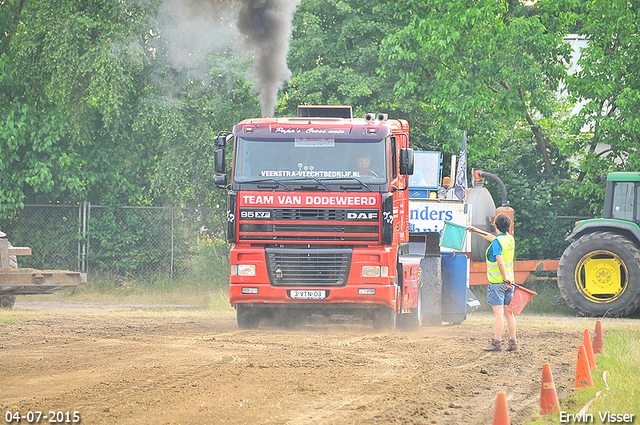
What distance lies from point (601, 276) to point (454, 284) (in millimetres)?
3946

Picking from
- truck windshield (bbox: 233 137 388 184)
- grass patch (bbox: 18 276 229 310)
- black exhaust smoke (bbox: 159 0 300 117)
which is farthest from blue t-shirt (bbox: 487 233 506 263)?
grass patch (bbox: 18 276 229 310)

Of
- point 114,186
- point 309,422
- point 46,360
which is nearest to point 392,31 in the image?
point 114,186

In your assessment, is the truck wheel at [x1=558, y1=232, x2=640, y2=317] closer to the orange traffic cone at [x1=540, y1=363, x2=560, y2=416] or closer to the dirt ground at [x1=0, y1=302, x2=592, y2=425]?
the dirt ground at [x1=0, y1=302, x2=592, y2=425]

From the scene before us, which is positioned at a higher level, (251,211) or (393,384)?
(251,211)

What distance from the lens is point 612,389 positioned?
8.11m

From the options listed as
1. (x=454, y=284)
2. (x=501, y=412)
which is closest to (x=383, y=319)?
(x=454, y=284)

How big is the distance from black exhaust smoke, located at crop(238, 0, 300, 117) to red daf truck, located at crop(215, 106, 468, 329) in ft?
21.2

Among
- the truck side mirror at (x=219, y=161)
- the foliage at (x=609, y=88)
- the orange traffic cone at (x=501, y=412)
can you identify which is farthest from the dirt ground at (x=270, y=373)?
the foliage at (x=609, y=88)

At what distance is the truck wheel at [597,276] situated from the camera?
1747 centimetres

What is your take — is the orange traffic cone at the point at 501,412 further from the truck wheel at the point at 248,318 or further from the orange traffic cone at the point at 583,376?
the truck wheel at the point at 248,318

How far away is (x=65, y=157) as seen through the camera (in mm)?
21844

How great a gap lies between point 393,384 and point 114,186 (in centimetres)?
1610

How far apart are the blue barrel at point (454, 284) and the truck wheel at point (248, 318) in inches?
158

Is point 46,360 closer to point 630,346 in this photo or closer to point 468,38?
point 630,346
